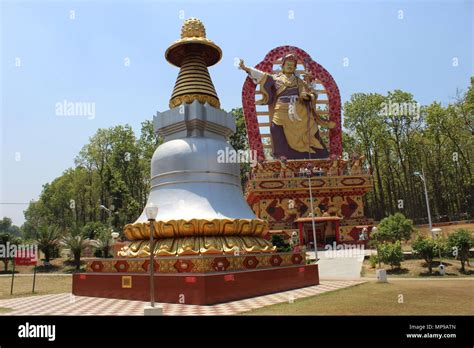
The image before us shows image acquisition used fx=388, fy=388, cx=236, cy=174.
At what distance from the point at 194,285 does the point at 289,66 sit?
3183 centimetres

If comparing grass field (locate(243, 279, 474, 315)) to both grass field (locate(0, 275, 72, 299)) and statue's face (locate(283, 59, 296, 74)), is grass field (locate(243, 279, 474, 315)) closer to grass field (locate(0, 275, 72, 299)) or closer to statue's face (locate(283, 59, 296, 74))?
grass field (locate(0, 275, 72, 299))

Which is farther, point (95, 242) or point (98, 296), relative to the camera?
point (95, 242)

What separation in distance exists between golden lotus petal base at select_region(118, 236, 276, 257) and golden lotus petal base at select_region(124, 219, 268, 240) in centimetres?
17

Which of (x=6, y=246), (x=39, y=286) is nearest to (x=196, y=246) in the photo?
(x=39, y=286)

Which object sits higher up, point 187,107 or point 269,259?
point 187,107

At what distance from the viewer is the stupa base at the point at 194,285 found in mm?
10664

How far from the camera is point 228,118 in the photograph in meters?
15.7

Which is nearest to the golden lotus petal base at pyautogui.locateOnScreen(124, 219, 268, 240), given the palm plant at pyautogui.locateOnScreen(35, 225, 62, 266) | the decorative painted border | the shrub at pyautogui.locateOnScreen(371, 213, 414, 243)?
the decorative painted border

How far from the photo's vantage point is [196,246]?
12273 mm
